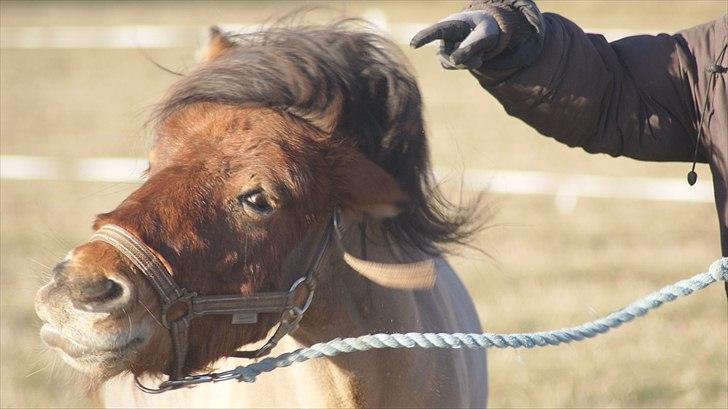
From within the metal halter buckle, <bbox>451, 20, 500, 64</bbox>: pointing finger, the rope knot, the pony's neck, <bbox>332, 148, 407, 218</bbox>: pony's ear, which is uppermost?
<bbox>451, 20, 500, 64</bbox>: pointing finger

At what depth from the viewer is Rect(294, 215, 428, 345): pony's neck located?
2.60 m

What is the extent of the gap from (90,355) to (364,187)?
779 mm

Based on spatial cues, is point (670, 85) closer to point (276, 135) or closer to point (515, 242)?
point (276, 135)

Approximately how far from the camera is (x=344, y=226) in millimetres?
2598

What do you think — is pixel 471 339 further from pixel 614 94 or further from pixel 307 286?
pixel 614 94

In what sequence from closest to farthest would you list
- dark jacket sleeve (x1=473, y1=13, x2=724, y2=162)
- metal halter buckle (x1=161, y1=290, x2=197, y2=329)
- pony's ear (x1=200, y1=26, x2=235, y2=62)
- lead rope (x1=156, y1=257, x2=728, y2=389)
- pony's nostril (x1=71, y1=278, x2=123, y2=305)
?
pony's nostril (x1=71, y1=278, x2=123, y2=305), metal halter buckle (x1=161, y1=290, x2=197, y2=329), lead rope (x1=156, y1=257, x2=728, y2=389), dark jacket sleeve (x1=473, y1=13, x2=724, y2=162), pony's ear (x1=200, y1=26, x2=235, y2=62)

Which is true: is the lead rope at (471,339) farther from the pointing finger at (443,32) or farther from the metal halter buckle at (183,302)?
the pointing finger at (443,32)

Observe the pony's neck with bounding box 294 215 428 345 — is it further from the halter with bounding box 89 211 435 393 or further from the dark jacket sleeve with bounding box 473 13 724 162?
the dark jacket sleeve with bounding box 473 13 724 162

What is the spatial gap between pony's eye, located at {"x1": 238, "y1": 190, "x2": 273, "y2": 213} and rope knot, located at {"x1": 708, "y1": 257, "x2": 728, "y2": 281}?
107cm

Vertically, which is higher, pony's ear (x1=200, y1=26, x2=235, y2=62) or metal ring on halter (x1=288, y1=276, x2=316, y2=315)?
pony's ear (x1=200, y1=26, x2=235, y2=62)

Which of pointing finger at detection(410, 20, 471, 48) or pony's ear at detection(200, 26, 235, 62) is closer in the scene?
pointing finger at detection(410, 20, 471, 48)

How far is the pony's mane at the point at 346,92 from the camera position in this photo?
249 cm

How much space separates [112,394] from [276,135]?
1.57 m

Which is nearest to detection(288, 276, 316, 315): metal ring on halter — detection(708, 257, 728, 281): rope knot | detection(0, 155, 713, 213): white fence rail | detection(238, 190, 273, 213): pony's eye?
detection(238, 190, 273, 213): pony's eye
